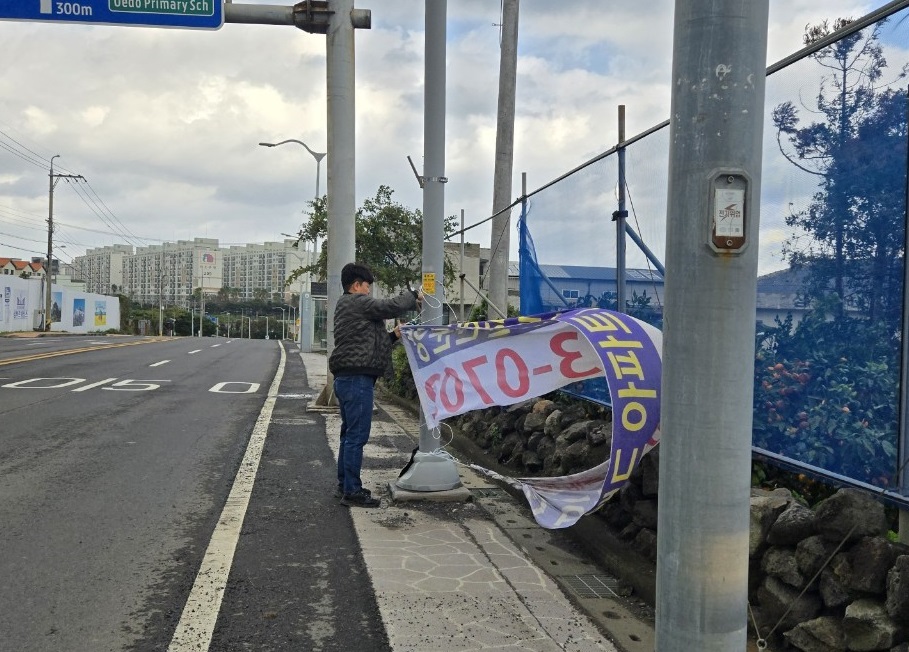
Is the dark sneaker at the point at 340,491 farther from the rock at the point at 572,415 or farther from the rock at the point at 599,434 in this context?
the rock at the point at 599,434

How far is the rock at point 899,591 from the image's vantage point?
295 cm

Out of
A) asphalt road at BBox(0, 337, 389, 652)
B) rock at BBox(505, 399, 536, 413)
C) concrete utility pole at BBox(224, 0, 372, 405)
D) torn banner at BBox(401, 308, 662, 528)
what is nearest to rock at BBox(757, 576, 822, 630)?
torn banner at BBox(401, 308, 662, 528)

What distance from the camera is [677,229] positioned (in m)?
2.35

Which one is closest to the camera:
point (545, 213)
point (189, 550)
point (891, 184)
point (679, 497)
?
point (679, 497)


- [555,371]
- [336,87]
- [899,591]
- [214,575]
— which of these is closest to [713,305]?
[899,591]

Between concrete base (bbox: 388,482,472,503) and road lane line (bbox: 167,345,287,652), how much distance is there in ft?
3.99

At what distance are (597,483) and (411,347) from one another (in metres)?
1.78

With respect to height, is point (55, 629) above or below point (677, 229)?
below

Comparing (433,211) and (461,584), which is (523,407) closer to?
(433,211)

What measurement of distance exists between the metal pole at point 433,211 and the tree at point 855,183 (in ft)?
10.6

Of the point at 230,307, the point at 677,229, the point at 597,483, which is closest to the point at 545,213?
the point at 597,483

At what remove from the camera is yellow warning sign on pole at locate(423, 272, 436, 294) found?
641cm

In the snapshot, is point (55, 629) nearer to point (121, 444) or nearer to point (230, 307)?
point (121, 444)

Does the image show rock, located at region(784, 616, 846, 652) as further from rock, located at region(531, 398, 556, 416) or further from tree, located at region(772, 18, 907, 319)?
rock, located at region(531, 398, 556, 416)
